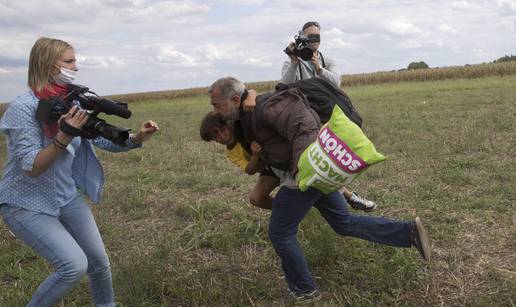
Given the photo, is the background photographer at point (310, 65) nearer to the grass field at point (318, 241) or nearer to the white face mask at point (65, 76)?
the grass field at point (318, 241)

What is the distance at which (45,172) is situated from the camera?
2.92 meters

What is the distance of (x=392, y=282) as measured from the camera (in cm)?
352

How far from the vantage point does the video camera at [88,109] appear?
268 centimetres

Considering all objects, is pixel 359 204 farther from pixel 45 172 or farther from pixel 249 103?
pixel 45 172

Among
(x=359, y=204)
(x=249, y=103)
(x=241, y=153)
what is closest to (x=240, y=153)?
(x=241, y=153)

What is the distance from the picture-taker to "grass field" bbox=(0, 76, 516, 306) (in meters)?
3.58

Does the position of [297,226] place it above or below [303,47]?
below

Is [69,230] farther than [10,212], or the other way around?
[69,230]

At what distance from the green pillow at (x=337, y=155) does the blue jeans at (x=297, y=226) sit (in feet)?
1.42

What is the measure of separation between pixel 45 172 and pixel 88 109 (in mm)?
472

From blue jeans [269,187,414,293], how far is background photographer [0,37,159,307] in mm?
1263

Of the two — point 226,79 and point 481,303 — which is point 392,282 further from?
point 226,79

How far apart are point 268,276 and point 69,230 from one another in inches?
63.3

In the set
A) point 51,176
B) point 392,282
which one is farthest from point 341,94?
point 51,176
